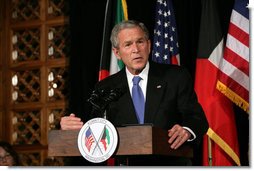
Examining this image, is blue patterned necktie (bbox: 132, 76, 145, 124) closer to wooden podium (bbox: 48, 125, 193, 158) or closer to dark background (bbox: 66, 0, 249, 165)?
wooden podium (bbox: 48, 125, 193, 158)

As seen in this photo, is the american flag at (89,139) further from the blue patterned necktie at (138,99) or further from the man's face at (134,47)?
the man's face at (134,47)

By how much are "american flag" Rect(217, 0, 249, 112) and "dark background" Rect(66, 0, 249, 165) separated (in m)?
0.27

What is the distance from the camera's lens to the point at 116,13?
185 inches

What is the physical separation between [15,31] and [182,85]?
290cm

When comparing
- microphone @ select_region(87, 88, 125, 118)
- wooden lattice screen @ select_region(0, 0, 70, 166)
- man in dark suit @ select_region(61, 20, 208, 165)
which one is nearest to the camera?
microphone @ select_region(87, 88, 125, 118)

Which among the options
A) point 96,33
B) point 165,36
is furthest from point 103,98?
point 96,33

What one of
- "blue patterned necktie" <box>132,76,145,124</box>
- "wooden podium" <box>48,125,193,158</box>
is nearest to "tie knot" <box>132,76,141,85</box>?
"blue patterned necktie" <box>132,76,145,124</box>

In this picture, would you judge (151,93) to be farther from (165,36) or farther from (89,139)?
(165,36)

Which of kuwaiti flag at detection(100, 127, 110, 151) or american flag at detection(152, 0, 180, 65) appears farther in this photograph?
american flag at detection(152, 0, 180, 65)

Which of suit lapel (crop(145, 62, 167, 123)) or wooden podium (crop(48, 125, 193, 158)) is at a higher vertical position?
suit lapel (crop(145, 62, 167, 123))

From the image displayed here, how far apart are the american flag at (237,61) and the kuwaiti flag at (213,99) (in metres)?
0.10

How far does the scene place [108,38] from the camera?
15.2 feet

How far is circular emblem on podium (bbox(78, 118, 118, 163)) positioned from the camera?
7.52 ft

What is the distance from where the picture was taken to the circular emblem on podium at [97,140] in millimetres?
2293
